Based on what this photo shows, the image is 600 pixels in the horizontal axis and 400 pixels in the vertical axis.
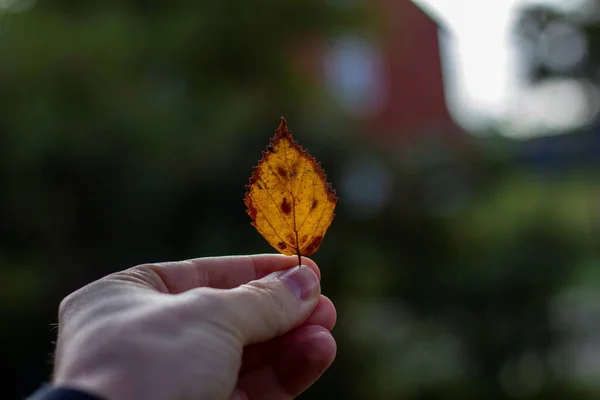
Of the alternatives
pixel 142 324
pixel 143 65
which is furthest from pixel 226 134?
pixel 142 324

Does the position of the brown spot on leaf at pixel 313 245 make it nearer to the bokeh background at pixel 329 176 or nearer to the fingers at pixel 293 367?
the fingers at pixel 293 367

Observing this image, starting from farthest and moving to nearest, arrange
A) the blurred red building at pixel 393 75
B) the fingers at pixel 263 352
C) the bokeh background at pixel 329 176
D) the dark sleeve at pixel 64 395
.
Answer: the blurred red building at pixel 393 75 → the bokeh background at pixel 329 176 → the fingers at pixel 263 352 → the dark sleeve at pixel 64 395

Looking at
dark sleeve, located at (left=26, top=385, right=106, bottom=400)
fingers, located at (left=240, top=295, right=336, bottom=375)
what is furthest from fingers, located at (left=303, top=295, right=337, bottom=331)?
dark sleeve, located at (left=26, top=385, right=106, bottom=400)

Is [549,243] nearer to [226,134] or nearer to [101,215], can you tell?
[226,134]

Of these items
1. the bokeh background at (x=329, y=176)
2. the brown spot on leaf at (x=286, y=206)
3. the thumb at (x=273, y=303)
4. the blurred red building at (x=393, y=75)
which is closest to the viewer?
the thumb at (x=273, y=303)

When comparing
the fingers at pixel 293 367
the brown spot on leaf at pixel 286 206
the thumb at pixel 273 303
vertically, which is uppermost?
the brown spot on leaf at pixel 286 206

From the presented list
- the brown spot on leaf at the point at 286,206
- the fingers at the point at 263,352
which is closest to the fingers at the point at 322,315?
the fingers at the point at 263,352
